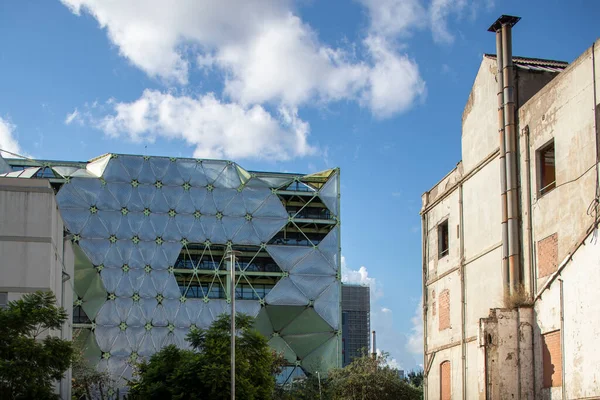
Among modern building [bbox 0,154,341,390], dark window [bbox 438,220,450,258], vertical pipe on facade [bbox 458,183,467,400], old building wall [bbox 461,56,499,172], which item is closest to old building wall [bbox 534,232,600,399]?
vertical pipe on facade [bbox 458,183,467,400]

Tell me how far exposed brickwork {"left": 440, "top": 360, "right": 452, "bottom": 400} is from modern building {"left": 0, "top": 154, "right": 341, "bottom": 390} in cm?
3700

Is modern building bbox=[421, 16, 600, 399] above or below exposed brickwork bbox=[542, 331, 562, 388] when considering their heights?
above

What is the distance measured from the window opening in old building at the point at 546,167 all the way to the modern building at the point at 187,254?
43.3 meters

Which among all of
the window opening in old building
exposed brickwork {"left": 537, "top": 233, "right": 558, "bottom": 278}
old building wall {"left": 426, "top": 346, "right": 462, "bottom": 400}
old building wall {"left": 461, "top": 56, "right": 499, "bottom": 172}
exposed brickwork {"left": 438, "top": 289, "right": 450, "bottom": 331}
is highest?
old building wall {"left": 461, "top": 56, "right": 499, "bottom": 172}

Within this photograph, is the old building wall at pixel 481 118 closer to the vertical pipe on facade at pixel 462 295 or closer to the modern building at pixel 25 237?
the vertical pipe on facade at pixel 462 295

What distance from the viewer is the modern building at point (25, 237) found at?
31234mm

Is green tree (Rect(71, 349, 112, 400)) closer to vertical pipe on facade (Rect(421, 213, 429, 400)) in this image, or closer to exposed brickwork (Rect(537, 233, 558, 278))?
vertical pipe on facade (Rect(421, 213, 429, 400))

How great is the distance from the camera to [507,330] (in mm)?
23141

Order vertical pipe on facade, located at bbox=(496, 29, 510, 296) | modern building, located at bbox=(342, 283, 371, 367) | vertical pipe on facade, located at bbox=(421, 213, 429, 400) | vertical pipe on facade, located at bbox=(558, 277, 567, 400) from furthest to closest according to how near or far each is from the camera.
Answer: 1. modern building, located at bbox=(342, 283, 371, 367)
2. vertical pipe on facade, located at bbox=(421, 213, 429, 400)
3. vertical pipe on facade, located at bbox=(496, 29, 510, 296)
4. vertical pipe on facade, located at bbox=(558, 277, 567, 400)

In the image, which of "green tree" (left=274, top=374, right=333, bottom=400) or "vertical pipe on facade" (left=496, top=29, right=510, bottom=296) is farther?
"green tree" (left=274, top=374, right=333, bottom=400)

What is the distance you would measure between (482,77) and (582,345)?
9.55m

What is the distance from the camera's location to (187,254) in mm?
69125

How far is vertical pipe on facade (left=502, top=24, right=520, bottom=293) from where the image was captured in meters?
23.8

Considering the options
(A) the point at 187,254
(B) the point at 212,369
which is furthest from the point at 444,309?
(A) the point at 187,254
